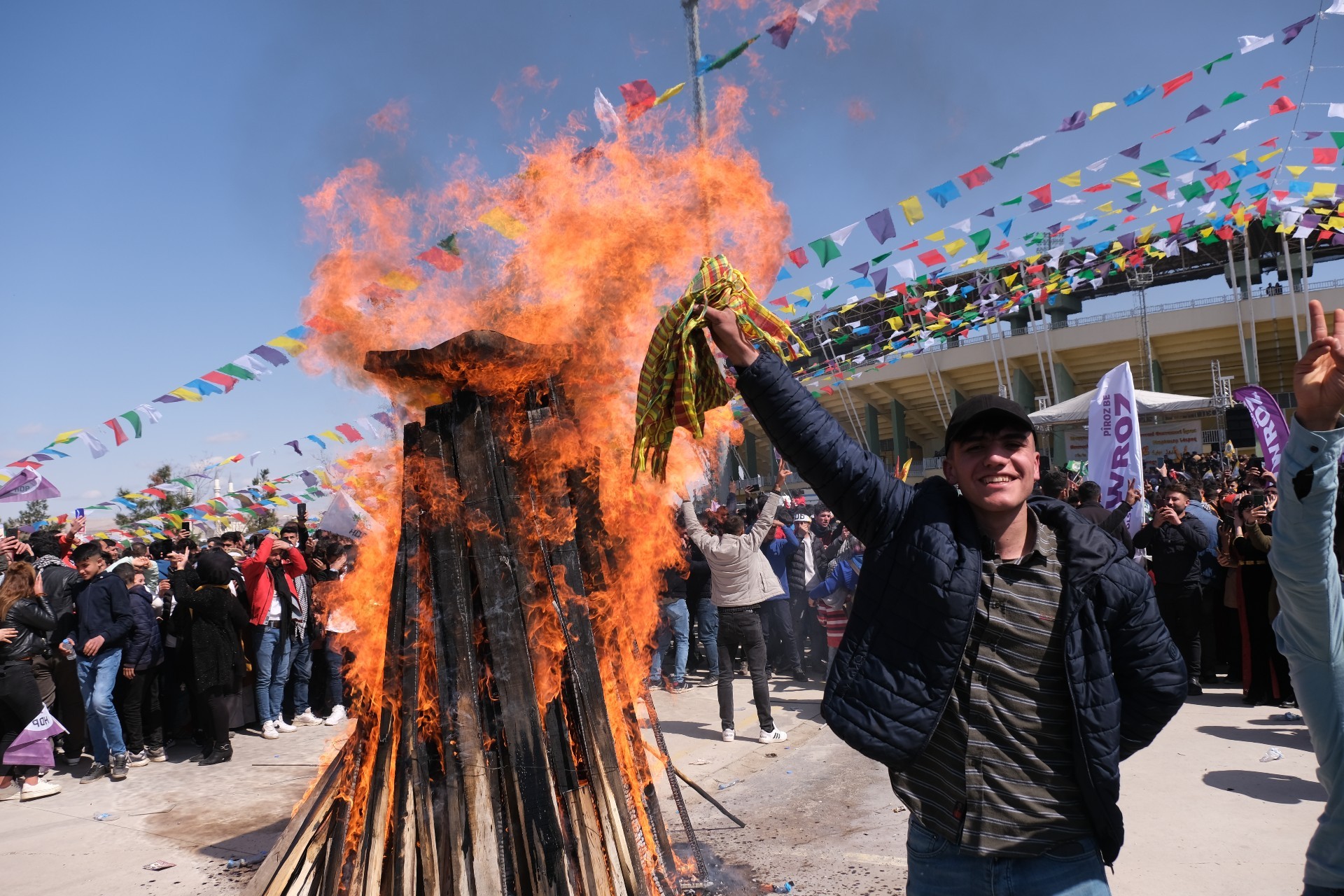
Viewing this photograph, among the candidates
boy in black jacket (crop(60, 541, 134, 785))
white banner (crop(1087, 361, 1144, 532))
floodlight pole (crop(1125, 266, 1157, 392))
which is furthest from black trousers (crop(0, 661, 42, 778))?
floodlight pole (crop(1125, 266, 1157, 392))

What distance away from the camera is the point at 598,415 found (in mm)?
4309

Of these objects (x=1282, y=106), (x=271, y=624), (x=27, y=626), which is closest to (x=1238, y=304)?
(x=1282, y=106)

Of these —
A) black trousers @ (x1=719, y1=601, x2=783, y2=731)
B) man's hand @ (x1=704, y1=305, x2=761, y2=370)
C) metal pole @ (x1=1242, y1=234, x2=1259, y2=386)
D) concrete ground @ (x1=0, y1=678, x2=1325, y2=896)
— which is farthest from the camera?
metal pole @ (x1=1242, y1=234, x2=1259, y2=386)

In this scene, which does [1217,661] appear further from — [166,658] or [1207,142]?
[166,658]

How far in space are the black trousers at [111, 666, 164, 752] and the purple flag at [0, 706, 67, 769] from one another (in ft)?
2.42

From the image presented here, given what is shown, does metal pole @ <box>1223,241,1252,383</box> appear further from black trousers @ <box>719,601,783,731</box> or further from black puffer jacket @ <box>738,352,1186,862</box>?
black puffer jacket @ <box>738,352,1186,862</box>

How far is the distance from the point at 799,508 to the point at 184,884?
36.1ft

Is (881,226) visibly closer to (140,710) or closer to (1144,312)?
(140,710)

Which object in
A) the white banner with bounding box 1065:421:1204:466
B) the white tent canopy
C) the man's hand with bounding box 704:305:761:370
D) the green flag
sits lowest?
the white banner with bounding box 1065:421:1204:466

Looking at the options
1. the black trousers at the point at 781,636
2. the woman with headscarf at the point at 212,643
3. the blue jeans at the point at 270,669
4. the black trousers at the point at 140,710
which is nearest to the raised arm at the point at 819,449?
the woman with headscarf at the point at 212,643

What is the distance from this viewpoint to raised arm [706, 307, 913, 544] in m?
2.35

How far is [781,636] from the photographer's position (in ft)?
34.1

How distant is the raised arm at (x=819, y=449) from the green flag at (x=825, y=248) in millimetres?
7923

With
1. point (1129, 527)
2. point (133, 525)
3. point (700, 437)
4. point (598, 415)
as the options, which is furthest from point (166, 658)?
point (133, 525)
